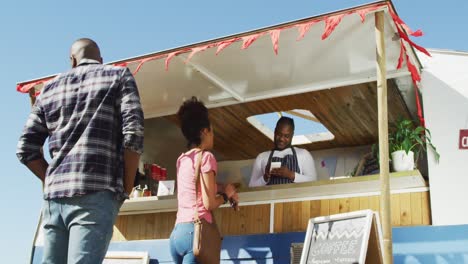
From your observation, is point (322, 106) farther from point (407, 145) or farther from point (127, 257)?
point (127, 257)

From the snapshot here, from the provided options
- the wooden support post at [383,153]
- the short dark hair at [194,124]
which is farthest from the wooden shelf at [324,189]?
the short dark hair at [194,124]

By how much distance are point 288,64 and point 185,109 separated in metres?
1.42

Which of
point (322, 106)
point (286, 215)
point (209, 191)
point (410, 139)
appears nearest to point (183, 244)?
point (209, 191)

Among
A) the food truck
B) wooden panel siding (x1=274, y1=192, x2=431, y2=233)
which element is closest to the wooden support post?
the food truck

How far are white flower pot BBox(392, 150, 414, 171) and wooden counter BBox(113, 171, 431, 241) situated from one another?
0.16 meters

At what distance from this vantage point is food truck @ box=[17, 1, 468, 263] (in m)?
4.19

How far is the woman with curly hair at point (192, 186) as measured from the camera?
3375 mm

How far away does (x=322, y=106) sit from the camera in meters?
6.05

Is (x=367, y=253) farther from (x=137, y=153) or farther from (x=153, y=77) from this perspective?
(x=153, y=77)

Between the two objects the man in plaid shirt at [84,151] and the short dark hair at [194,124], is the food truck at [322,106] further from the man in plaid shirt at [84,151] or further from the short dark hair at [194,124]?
the man in plaid shirt at [84,151]

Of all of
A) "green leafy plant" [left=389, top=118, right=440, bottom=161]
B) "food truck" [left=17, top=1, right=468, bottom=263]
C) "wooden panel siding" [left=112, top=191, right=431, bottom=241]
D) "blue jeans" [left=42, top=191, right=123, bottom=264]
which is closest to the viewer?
"blue jeans" [left=42, top=191, right=123, bottom=264]

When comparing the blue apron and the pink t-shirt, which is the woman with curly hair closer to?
the pink t-shirt

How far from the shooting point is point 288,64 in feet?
16.8

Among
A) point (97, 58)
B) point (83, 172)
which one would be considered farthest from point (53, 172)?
point (97, 58)
